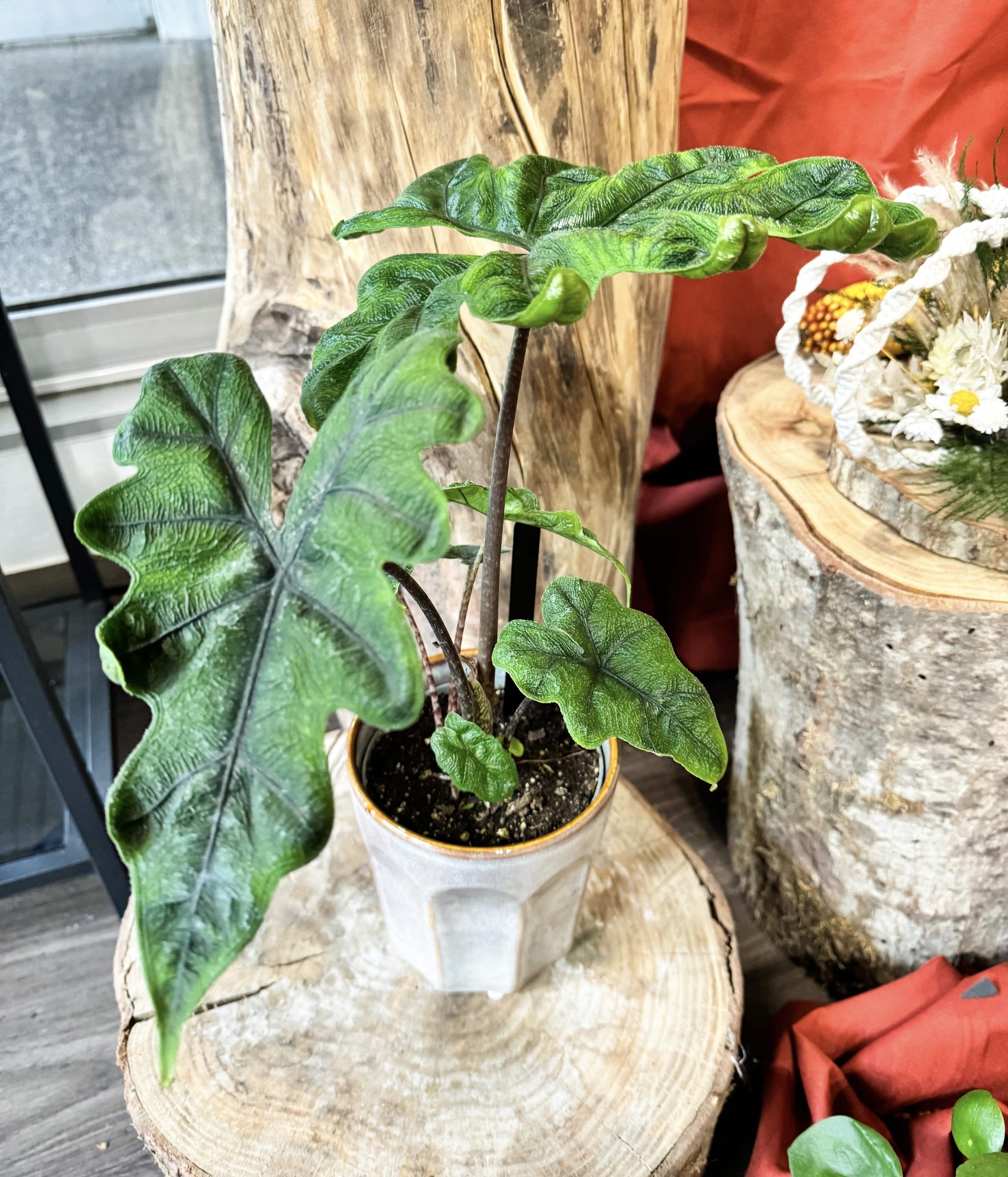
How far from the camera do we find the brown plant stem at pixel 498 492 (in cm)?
60

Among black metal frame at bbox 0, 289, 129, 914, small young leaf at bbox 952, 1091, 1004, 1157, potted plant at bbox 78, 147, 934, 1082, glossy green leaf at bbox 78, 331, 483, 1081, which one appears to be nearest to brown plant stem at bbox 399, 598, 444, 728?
potted plant at bbox 78, 147, 934, 1082

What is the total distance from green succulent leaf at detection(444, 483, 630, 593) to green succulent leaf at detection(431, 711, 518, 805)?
0.15 meters

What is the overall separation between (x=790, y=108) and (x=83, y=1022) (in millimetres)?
1506

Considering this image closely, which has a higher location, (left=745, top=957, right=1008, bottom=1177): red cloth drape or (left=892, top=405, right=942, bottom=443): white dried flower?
(left=892, top=405, right=942, bottom=443): white dried flower

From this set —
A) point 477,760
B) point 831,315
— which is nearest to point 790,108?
point 831,315

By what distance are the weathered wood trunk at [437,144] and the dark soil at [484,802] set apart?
284 millimetres

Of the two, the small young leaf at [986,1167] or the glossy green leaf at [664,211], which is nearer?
the glossy green leaf at [664,211]

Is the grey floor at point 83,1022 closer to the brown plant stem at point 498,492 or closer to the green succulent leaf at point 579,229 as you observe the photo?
the brown plant stem at point 498,492

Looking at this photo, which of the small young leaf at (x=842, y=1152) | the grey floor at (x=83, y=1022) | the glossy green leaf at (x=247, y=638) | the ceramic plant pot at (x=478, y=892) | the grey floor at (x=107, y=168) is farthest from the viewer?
the grey floor at (x=107, y=168)

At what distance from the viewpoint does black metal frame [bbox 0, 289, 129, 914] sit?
90 centimetres

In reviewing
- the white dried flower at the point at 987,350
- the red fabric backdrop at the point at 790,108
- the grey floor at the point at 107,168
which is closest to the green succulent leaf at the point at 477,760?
the white dried flower at the point at 987,350

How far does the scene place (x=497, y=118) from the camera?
2.70ft

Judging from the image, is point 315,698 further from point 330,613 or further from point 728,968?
point 728,968

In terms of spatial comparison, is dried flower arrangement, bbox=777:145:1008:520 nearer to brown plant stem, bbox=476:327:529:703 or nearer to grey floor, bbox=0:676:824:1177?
brown plant stem, bbox=476:327:529:703
